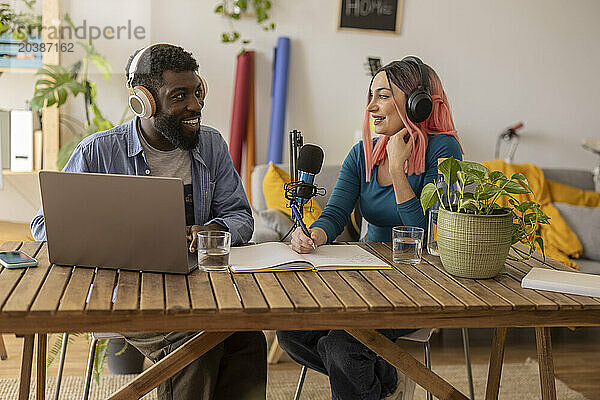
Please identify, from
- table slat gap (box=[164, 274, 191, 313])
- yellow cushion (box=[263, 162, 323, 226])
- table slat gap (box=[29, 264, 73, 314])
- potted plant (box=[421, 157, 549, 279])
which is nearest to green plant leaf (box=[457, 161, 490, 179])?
potted plant (box=[421, 157, 549, 279])

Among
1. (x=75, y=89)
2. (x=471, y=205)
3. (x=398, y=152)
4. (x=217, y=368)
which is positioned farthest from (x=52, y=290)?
(x=75, y=89)

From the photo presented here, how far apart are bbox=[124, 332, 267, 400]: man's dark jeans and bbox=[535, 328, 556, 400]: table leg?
0.75 metres

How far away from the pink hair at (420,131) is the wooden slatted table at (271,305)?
525 millimetres

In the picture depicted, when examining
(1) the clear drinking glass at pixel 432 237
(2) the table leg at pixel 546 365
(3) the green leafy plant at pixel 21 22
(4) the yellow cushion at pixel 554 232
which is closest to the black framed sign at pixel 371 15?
(4) the yellow cushion at pixel 554 232

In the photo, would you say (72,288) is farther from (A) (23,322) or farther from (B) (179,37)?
(B) (179,37)

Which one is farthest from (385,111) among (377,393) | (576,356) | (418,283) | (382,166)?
(576,356)

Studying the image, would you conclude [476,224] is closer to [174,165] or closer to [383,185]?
[383,185]

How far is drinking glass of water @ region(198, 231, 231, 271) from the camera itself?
62.4 inches

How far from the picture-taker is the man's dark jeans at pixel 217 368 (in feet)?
5.91

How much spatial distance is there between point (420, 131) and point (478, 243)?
593 mm

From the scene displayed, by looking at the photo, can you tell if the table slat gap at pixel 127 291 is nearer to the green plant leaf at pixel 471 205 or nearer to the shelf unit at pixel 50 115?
the green plant leaf at pixel 471 205

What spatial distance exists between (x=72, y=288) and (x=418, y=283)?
2.48 feet

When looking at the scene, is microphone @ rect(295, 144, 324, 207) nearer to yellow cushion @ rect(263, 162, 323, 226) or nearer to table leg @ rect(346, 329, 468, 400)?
table leg @ rect(346, 329, 468, 400)

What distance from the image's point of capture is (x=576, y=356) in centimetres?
307
